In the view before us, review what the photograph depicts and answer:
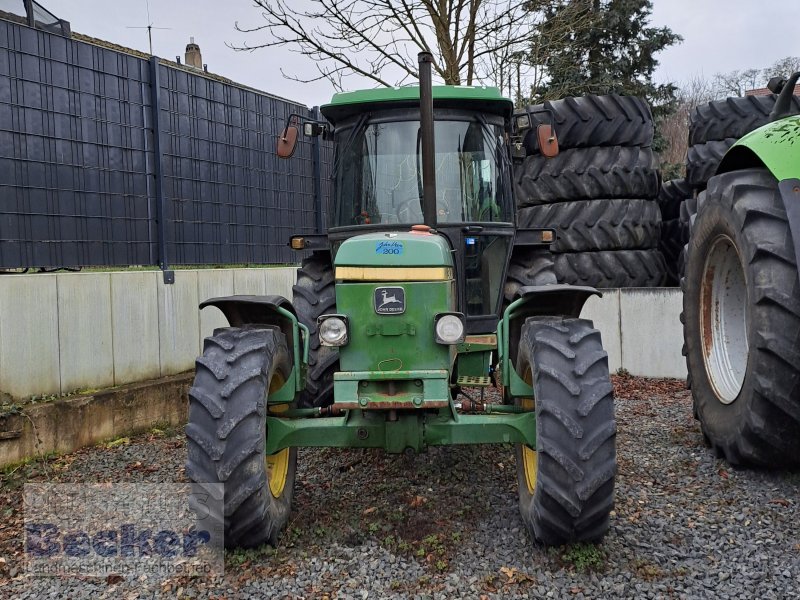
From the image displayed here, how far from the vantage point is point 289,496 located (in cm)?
392

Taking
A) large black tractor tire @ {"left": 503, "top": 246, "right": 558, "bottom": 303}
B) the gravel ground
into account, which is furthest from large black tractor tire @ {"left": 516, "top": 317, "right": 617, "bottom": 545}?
large black tractor tire @ {"left": 503, "top": 246, "right": 558, "bottom": 303}

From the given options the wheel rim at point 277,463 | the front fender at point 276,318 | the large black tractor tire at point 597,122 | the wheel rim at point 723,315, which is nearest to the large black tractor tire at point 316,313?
the front fender at point 276,318

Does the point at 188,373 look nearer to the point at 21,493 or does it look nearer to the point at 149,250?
the point at 149,250

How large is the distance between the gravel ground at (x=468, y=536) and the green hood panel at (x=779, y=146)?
1.69 m

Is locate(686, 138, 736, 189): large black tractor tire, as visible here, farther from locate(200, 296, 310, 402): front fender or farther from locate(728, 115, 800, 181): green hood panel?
locate(200, 296, 310, 402): front fender

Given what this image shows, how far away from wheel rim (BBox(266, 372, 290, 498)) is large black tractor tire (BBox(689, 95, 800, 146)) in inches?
239

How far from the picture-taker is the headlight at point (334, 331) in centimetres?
372

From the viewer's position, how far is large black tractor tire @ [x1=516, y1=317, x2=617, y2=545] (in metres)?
3.24

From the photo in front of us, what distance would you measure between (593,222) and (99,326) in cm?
522

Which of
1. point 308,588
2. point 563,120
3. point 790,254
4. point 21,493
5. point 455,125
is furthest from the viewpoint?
point 563,120

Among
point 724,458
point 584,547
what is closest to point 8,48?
point 584,547

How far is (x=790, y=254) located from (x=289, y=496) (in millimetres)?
2879

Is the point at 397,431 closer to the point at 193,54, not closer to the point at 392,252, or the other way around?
the point at 392,252

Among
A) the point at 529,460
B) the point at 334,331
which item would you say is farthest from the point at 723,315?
the point at 334,331
